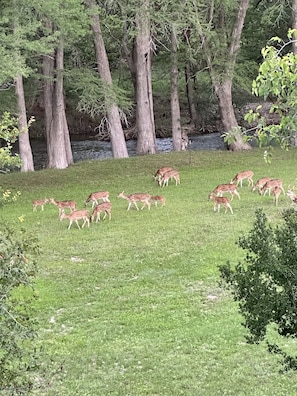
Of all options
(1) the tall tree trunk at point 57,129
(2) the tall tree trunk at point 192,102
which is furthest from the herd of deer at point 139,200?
(2) the tall tree trunk at point 192,102

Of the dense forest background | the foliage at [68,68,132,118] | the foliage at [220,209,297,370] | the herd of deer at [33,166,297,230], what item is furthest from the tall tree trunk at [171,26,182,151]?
the foliage at [220,209,297,370]

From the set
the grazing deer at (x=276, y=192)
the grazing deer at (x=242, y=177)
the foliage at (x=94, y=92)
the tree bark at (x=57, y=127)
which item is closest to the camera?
the grazing deer at (x=276, y=192)

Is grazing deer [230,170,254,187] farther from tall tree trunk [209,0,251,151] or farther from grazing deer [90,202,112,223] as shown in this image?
tall tree trunk [209,0,251,151]

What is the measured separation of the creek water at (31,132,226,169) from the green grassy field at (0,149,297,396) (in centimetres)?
1249

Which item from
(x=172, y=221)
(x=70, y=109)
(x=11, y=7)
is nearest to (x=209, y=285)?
(x=172, y=221)

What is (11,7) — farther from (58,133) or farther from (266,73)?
(266,73)

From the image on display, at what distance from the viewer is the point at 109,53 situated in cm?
2970

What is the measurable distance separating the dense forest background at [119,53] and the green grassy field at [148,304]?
5.56m

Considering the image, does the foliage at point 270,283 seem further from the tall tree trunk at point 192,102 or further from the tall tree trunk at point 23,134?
the tall tree trunk at point 192,102

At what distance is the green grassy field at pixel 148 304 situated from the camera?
6938mm

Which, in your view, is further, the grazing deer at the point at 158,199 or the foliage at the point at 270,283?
the grazing deer at the point at 158,199

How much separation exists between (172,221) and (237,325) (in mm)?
6377

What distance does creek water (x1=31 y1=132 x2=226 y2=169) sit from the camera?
31.0 metres

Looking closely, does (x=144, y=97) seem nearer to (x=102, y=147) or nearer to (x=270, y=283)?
(x=102, y=147)
